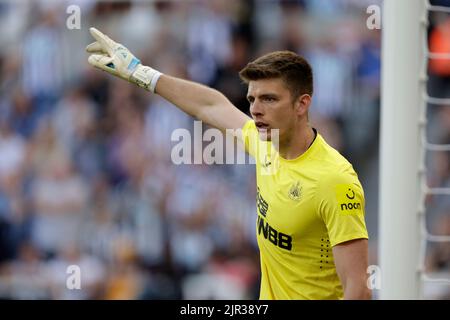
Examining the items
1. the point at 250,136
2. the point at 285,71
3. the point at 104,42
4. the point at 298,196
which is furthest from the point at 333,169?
the point at 104,42

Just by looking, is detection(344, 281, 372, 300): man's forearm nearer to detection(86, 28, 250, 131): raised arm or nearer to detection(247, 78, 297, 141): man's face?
detection(247, 78, 297, 141): man's face

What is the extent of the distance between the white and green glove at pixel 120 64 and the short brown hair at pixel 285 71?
2.05 ft

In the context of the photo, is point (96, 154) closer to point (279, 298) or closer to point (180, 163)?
point (180, 163)

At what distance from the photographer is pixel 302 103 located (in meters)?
5.13

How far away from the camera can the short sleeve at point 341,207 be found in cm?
467

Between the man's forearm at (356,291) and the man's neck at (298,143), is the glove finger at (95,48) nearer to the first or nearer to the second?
the man's neck at (298,143)

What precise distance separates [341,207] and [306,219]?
0.85ft

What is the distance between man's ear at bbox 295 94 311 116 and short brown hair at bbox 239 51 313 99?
0.8 inches

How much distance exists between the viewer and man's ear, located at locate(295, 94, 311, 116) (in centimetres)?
511

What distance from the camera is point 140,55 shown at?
1030cm

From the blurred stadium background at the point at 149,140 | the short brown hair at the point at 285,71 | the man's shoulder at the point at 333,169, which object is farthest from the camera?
the blurred stadium background at the point at 149,140

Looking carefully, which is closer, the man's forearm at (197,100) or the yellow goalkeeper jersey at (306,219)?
the yellow goalkeeper jersey at (306,219)

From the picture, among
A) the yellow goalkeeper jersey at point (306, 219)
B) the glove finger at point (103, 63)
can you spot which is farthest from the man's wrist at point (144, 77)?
the yellow goalkeeper jersey at point (306, 219)

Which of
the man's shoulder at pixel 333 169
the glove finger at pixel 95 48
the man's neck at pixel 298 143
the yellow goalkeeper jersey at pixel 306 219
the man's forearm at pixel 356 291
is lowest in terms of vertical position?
the man's forearm at pixel 356 291
